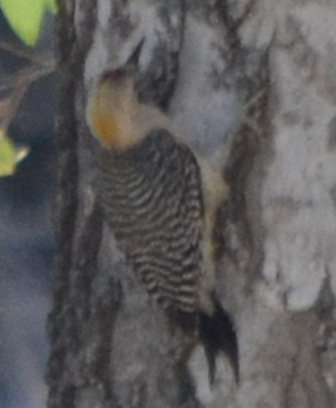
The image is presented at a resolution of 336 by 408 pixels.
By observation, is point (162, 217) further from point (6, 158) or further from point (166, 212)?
point (6, 158)

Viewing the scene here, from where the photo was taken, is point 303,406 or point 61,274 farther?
point 61,274

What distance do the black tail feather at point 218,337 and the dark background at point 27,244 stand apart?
852 millimetres

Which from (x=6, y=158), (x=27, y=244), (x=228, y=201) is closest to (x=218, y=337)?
(x=228, y=201)

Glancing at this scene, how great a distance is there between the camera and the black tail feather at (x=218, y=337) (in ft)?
5.03

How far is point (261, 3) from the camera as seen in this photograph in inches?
57.3

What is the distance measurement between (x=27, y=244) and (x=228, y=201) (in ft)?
3.51

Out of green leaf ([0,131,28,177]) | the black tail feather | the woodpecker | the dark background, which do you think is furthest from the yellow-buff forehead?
the dark background

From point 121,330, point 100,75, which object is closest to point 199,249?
point 121,330

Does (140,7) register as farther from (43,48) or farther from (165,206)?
(43,48)

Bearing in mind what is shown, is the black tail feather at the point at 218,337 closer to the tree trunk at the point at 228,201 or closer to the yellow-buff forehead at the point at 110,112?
the tree trunk at the point at 228,201

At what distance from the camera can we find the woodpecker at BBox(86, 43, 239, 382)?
156cm

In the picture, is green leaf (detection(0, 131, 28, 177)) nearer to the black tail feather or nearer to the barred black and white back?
the barred black and white back

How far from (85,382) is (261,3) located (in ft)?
2.38

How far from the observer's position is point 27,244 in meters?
2.51
